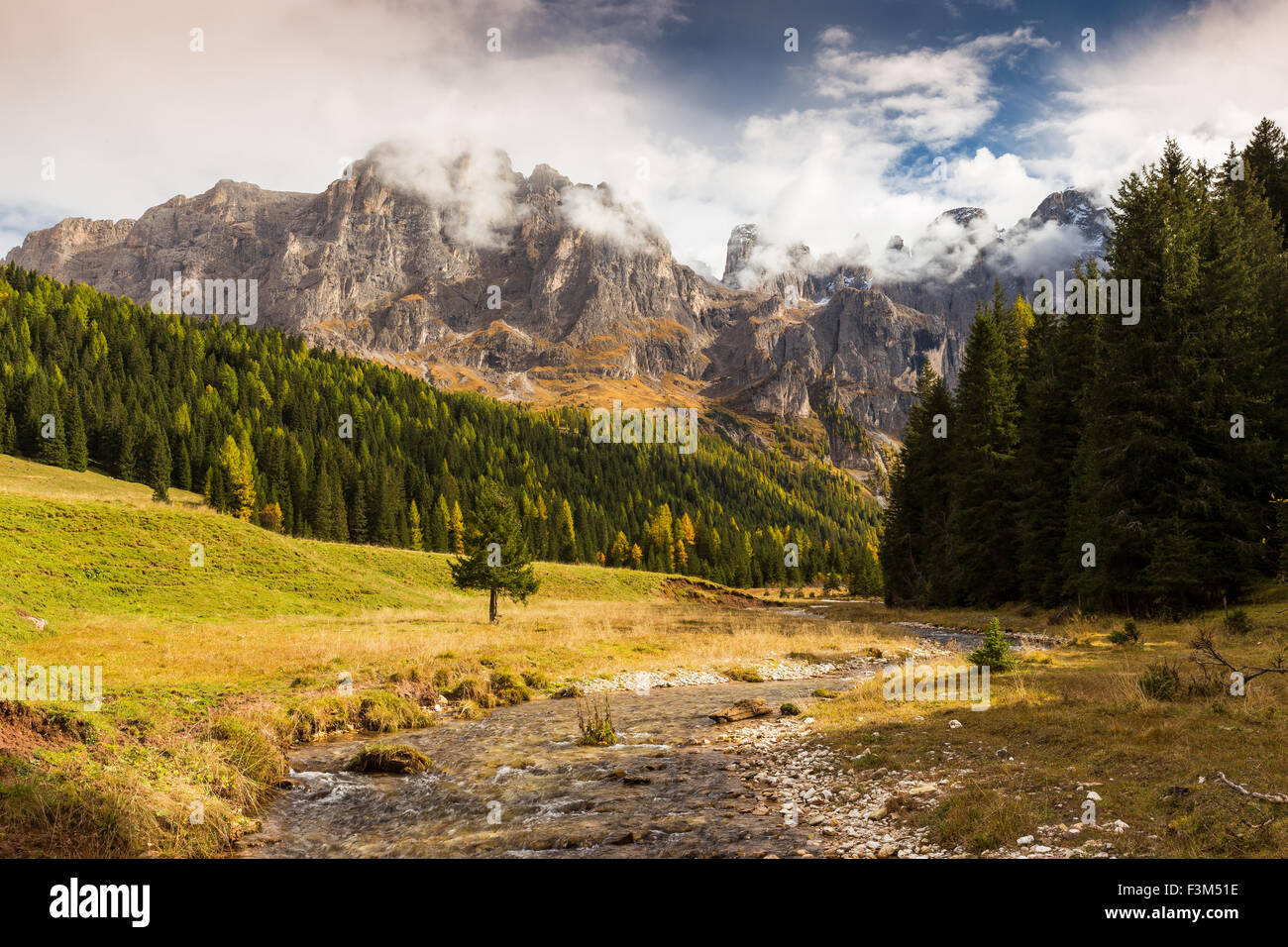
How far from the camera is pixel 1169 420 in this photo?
3022 centimetres

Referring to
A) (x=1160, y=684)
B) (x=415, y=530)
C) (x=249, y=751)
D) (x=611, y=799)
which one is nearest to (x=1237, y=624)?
(x=1160, y=684)

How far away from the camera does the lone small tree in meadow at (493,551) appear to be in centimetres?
4300

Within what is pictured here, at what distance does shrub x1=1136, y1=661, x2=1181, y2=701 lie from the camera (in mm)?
13031

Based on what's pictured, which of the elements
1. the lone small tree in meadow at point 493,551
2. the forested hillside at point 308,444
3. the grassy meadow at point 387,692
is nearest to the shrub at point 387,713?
the grassy meadow at point 387,692

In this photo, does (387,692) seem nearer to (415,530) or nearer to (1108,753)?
(1108,753)

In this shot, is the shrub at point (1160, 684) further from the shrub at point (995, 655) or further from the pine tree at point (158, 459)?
the pine tree at point (158, 459)

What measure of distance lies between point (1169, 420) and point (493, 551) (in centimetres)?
3814

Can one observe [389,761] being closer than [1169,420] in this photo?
Yes

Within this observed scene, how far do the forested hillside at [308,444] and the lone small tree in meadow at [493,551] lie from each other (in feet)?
140

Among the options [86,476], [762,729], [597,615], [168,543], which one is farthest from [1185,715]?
[86,476]

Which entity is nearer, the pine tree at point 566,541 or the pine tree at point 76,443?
the pine tree at point 76,443
